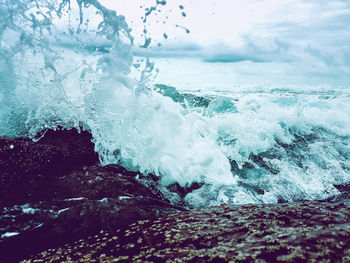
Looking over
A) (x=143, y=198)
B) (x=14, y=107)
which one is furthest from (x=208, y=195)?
(x=14, y=107)

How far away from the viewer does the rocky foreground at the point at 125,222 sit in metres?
2.24

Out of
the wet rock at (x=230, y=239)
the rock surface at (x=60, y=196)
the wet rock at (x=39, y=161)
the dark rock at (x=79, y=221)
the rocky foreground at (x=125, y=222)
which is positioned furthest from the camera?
the wet rock at (x=39, y=161)

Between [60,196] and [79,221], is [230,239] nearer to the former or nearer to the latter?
[79,221]

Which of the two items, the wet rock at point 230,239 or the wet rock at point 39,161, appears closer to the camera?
the wet rock at point 230,239

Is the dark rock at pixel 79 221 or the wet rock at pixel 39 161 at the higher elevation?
the wet rock at pixel 39 161

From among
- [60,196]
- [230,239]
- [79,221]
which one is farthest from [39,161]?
[230,239]

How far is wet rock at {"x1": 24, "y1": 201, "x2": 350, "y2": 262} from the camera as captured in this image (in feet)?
6.75

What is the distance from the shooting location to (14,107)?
233 inches

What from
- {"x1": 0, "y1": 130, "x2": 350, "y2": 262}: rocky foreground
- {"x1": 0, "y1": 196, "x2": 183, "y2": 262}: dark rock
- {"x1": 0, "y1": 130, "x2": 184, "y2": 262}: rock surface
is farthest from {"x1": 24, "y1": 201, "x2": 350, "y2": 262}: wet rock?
{"x1": 0, "y1": 130, "x2": 184, "y2": 262}: rock surface

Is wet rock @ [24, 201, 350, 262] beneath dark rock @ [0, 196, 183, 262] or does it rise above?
above

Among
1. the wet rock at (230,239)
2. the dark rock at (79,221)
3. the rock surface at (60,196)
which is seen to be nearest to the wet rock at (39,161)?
the rock surface at (60,196)

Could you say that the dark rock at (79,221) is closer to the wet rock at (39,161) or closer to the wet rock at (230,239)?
the wet rock at (230,239)

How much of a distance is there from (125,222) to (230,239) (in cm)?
159

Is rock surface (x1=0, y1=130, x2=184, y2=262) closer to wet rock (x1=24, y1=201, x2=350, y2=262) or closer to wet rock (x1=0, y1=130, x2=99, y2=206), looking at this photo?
wet rock (x1=0, y1=130, x2=99, y2=206)
